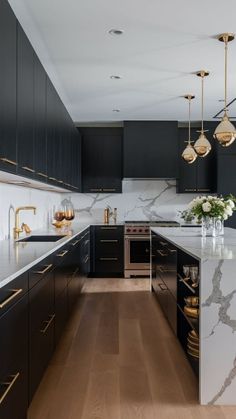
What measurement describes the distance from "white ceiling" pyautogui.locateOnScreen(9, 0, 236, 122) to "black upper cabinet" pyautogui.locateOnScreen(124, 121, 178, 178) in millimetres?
1115

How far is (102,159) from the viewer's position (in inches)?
259

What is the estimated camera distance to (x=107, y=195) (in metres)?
6.81

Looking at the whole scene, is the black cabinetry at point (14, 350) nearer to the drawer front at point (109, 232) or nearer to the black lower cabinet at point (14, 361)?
the black lower cabinet at point (14, 361)

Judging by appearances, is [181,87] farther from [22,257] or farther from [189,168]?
[22,257]

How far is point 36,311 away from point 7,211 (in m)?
1.48

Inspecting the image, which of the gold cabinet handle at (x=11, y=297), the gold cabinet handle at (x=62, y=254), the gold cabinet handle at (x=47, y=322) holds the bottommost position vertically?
the gold cabinet handle at (x=47, y=322)

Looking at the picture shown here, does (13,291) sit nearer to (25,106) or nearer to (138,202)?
(25,106)

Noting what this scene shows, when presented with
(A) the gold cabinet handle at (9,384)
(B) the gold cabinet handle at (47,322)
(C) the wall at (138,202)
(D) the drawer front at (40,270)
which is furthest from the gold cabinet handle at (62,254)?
(C) the wall at (138,202)

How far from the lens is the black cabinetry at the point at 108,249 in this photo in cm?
620

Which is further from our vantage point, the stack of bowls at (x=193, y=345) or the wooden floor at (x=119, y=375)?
the stack of bowls at (x=193, y=345)

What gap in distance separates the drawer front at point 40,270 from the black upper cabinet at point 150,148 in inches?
153

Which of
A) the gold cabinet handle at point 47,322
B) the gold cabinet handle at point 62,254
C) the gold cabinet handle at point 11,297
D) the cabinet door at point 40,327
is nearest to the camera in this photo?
the gold cabinet handle at point 11,297

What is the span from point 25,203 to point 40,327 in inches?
81.9

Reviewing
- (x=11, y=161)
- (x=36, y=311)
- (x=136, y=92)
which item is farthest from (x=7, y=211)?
(x=136, y=92)
